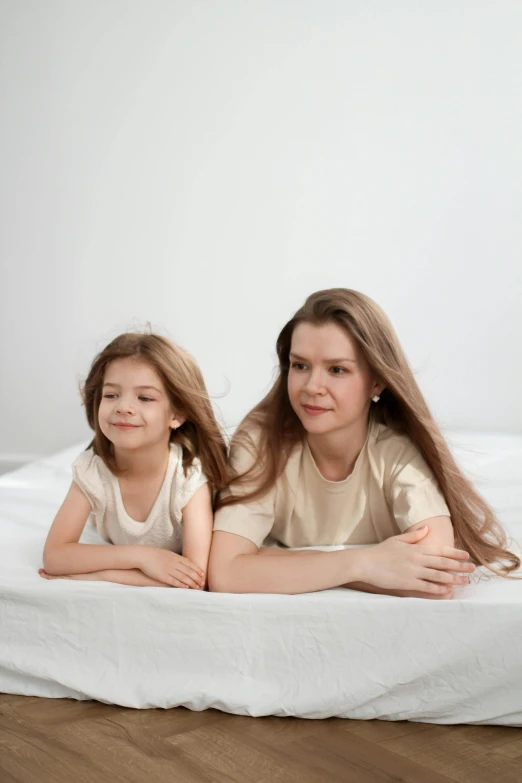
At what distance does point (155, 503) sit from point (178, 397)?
22cm

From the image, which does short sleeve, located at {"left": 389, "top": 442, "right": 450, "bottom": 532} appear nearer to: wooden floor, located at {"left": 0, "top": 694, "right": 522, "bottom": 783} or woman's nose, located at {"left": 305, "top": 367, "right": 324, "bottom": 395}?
woman's nose, located at {"left": 305, "top": 367, "right": 324, "bottom": 395}

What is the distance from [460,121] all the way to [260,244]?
0.99m

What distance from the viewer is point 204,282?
13.5ft

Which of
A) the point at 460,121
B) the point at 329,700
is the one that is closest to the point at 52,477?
the point at 329,700

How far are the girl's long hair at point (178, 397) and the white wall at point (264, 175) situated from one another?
87.9 inches

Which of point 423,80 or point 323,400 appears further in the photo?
point 423,80

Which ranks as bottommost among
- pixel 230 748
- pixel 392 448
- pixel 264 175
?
pixel 230 748

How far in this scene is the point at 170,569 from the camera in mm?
1699

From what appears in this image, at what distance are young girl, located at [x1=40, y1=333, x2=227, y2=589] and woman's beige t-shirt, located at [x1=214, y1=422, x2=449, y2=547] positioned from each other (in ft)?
0.25

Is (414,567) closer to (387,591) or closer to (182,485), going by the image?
(387,591)

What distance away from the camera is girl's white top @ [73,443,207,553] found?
5.97 feet

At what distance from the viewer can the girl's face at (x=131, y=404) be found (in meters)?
1.75

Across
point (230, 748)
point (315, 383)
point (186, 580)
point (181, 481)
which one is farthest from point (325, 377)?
point (230, 748)

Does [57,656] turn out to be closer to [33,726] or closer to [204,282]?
[33,726]
